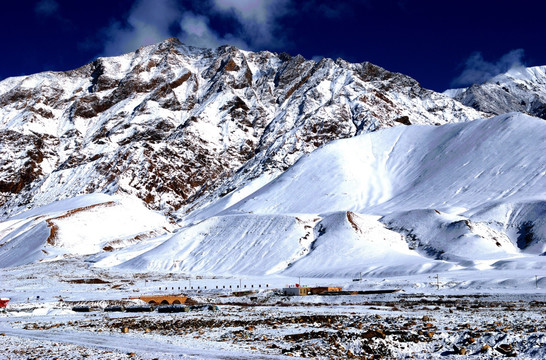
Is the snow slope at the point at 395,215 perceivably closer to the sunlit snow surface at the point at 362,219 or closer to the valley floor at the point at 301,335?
the sunlit snow surface at the point at 362,219

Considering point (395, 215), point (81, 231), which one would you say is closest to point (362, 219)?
A: point (395, 215)

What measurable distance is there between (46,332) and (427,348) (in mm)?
17471

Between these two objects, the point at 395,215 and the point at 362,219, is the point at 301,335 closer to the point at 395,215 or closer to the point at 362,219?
the point at 362,219

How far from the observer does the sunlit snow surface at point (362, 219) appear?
78.4m

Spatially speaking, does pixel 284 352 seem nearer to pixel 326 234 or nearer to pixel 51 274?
pixel 326 234

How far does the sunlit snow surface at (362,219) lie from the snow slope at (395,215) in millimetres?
280

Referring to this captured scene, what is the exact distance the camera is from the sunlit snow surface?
78438mm

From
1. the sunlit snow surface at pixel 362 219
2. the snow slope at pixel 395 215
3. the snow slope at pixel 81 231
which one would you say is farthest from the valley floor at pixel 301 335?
the snow slope at pixel 81 231

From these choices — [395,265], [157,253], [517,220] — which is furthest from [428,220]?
[157,253]

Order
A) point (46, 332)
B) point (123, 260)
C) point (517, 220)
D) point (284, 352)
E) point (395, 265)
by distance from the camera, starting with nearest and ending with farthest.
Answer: point (284, 352) < point (46, 332) < point (395, 265) < point (517, 220) < point (123, 260)

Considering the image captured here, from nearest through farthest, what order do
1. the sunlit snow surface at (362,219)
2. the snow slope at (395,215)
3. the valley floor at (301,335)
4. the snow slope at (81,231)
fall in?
1. the valley floor at (301,335)
2. the snow slope at (395,215)
3. the sunlit snow surface at (362,219)
4. the snow slope at (81,231)

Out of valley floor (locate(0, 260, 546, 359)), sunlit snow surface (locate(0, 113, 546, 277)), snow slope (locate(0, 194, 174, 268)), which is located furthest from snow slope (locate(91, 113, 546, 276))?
valley floor (locate(0, 260, 546, 359))

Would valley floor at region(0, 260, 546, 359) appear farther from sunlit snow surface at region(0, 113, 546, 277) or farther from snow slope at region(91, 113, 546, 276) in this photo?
snow slope at region(91, 113, 546, 276)

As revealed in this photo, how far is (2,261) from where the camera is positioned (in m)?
115
